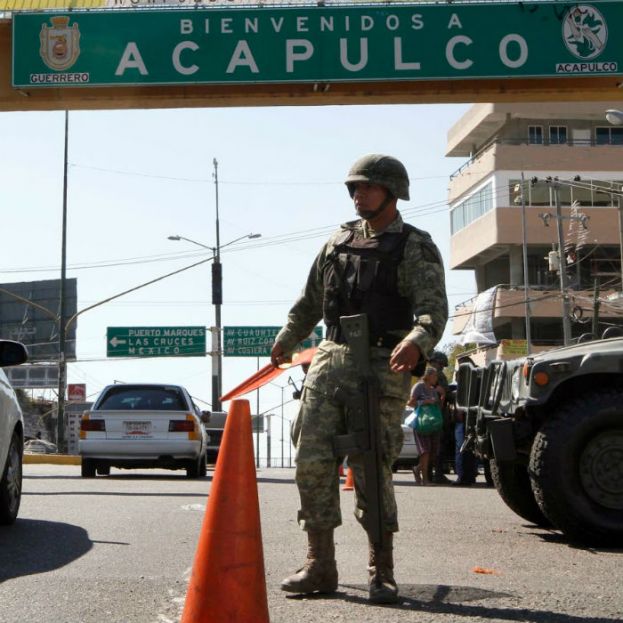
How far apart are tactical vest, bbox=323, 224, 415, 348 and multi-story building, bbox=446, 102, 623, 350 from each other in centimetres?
5480

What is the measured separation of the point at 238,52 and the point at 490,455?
7544 millimetres

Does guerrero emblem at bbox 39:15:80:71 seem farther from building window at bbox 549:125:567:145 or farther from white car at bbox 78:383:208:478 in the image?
building window at bbox 549:125:567:145

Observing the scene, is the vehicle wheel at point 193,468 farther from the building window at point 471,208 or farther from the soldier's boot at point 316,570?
the building window at point 471,208

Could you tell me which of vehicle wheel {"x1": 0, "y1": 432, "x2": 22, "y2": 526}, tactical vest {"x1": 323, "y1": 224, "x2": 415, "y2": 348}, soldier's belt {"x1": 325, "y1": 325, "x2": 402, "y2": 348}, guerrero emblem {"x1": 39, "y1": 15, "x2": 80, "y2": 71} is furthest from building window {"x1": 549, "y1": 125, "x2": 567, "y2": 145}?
soldier's belt {"x1": 325, "y1": 325, "x2": 402, "y2": 348}

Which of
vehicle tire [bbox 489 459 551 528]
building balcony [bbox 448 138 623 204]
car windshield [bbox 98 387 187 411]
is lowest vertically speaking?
vehicle tire [bbox 489 459 551 528]

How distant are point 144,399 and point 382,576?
1439 cm

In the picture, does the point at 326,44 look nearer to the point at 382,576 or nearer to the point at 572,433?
the point at 572,433

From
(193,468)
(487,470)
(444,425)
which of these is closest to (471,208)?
(193,468)

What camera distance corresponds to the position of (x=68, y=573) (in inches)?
275

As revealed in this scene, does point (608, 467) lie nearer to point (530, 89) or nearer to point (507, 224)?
point (530, 89)

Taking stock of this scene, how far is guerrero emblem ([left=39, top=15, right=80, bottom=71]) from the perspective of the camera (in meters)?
16.0

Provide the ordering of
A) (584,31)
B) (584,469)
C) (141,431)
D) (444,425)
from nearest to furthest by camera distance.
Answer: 1. (584,469)
2. (584,31)
3. (444,425)
4. (141,431)

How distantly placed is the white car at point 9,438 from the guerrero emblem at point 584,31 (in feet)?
28.8

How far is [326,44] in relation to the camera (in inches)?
621
